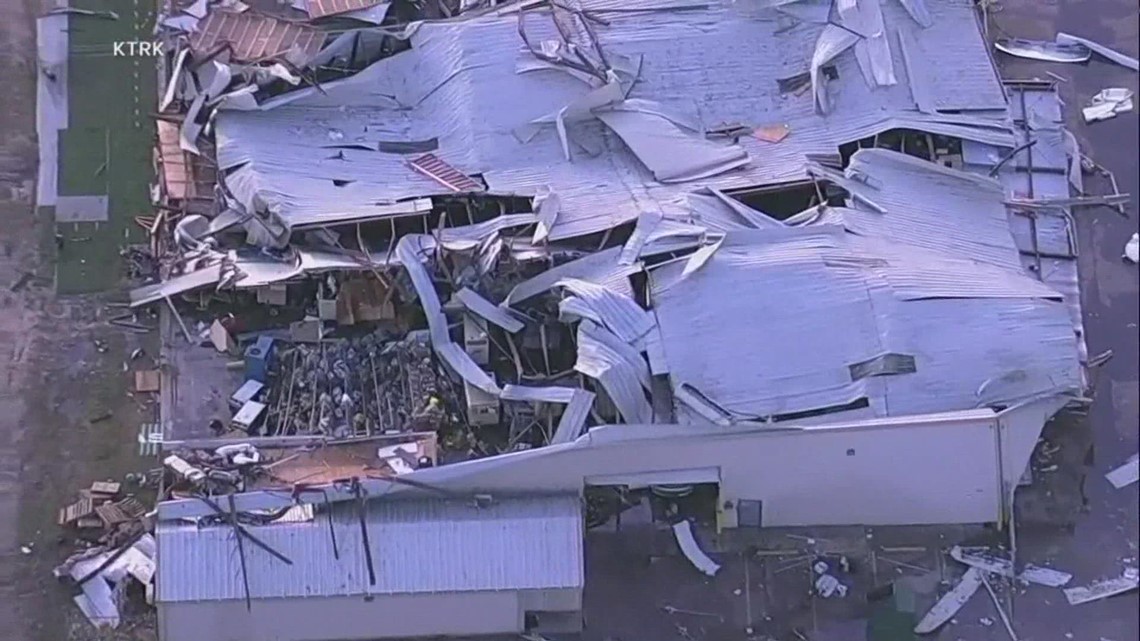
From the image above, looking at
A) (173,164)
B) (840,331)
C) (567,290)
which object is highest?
(173,164)

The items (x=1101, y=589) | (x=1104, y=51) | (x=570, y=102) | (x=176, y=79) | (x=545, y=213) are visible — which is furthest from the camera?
(x=1104, y=51)

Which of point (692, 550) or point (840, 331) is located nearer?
point (840, 331)

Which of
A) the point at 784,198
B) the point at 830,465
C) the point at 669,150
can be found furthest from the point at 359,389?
the point at 784,198

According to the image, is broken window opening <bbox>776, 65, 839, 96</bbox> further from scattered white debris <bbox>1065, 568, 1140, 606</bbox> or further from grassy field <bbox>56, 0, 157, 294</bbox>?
grassy field <bbox>56, 0, 157, 294</bbox>

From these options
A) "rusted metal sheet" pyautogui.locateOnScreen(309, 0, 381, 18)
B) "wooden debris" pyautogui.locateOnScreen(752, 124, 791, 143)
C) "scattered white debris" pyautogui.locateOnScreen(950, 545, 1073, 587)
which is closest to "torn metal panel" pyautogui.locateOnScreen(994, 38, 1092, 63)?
"wooden debris" pyautogui.locateOnScreen(752, 124, 791, 143)

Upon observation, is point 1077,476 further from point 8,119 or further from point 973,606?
point 8,119

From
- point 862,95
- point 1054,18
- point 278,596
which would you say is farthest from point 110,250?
point 1054,18

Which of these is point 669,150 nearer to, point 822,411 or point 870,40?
point 870,40
